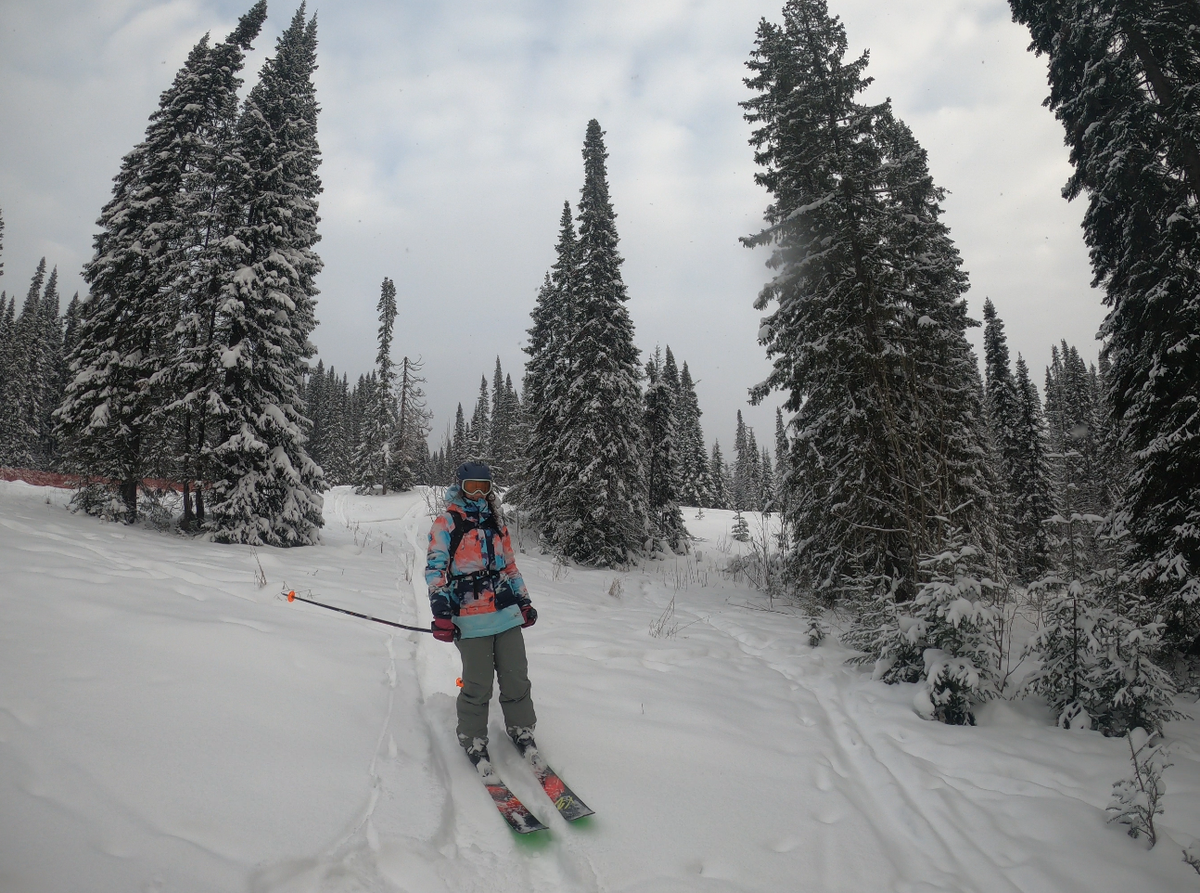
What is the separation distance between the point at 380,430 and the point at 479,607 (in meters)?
40.3

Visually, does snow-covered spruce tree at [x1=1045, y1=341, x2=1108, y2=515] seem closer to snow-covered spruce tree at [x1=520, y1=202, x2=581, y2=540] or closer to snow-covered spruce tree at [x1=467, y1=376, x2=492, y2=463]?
snow-covered spruce tree at [x1=520, y1=202, x2=581, y2=540]

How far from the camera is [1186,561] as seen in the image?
24.3 ft

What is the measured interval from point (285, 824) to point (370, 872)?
57 centimetres

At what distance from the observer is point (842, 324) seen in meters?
11.1

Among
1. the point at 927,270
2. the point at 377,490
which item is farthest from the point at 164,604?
the point at 377,490

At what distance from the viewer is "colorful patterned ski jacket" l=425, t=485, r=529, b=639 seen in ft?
13.9

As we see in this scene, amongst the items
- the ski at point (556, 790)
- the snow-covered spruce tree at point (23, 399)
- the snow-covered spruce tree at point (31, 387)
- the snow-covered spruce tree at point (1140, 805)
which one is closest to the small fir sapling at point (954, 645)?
the snow-covered spruce tree at point (1140, 805)

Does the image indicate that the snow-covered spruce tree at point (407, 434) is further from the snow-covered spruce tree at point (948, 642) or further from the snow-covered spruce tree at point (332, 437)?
the snow-covered spruce tree at point (948, 642)

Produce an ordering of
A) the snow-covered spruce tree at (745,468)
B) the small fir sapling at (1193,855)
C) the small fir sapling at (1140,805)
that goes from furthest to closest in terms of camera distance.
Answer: the snow-covered spruce tree at (745,468)
the small fir sapling at (1140,805)
the small fir sapling at (1193,855)

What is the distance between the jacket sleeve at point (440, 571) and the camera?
4152 millimetres

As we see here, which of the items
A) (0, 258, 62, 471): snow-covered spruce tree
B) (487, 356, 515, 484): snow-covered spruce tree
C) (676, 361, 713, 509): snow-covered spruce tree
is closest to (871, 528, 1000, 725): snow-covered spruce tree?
(487, 356, 515, 484): snow-covered spruce tree

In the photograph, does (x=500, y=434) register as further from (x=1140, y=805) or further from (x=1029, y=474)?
(x=1140, y=805)

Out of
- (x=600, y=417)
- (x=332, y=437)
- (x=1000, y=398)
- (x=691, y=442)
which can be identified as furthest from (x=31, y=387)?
(x=1000, y=398)

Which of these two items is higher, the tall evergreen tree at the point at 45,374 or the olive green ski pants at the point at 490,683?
the tall evergreen tree at the point at 45,374
